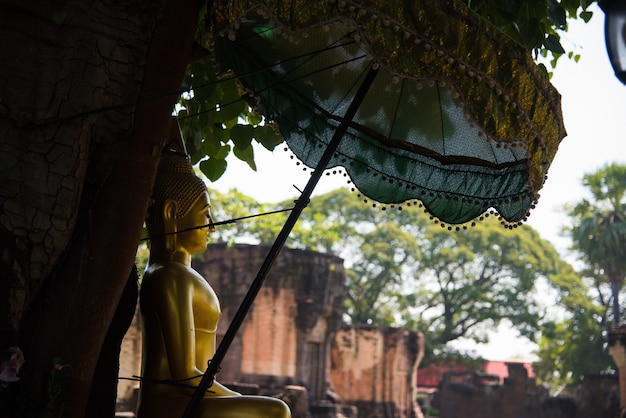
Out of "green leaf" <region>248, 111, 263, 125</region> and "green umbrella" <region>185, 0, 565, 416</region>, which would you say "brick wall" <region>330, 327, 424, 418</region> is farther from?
"green umbrella" <region>185, 0, 565, 416</region>

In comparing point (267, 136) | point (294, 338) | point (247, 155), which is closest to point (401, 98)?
point (267, 136)

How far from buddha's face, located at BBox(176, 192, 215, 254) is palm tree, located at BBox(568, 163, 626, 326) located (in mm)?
31504

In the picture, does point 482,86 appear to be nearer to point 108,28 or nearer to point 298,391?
point 108,28

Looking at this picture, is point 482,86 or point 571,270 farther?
point 571,270

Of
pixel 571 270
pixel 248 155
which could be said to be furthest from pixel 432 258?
pixel 248 155

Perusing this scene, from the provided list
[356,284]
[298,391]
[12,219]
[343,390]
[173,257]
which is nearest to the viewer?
[12,219]

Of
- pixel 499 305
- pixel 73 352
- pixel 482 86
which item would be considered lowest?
pixel 73 352

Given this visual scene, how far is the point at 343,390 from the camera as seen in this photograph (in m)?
27.8

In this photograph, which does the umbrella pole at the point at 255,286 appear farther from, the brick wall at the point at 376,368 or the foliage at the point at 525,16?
the brick wall at the point at 376,368

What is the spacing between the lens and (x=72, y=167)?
117 inches

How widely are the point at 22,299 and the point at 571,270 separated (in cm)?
3615

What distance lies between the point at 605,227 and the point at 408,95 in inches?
1243

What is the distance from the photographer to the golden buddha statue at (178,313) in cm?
345

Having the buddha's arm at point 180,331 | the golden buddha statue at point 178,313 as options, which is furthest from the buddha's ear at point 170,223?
the buddha's arm at point 180,331
